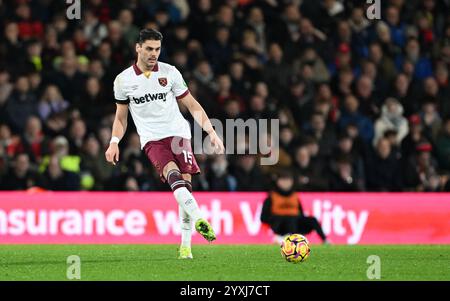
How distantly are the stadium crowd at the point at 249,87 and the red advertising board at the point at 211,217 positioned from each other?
31.1 inches

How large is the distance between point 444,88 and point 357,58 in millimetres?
1560

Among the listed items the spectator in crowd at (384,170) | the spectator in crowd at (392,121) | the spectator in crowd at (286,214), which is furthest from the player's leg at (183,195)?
the spectator in crowd at (392,121)

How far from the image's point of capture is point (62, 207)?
1606 centimetres

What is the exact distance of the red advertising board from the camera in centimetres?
1598

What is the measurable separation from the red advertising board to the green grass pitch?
53.1 inches

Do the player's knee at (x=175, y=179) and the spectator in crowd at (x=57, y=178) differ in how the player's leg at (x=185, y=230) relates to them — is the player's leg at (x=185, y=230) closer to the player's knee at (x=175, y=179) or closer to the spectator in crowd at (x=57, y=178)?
the player's knee at (x=175, y=179)

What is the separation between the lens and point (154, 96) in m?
11.9

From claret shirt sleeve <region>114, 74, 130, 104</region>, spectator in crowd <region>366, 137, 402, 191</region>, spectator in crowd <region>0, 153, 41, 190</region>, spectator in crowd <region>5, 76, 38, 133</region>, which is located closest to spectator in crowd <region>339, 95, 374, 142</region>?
spectator in crowd <region>366, 137, 402, 191</region>

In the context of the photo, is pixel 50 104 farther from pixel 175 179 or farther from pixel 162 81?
pixel 175 179

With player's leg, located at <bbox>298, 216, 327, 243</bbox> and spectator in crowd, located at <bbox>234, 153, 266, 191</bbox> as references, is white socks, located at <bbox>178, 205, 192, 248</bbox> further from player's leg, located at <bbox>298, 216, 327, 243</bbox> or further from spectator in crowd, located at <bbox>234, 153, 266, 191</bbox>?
spectator in crowd, located at <bbox>234, 153, 266, 191</bbox>

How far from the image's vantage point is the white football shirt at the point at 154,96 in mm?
11930

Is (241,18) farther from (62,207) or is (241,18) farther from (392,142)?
(62,207)

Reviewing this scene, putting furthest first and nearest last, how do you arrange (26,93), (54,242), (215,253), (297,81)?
(297,81)
(26,93)
(54,242)
(215,253)
